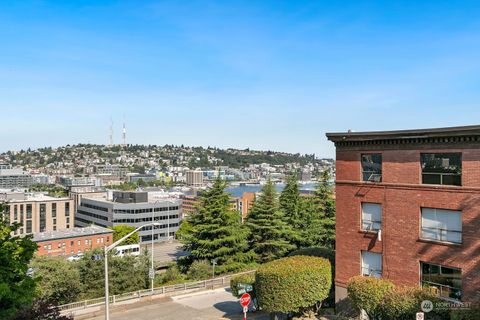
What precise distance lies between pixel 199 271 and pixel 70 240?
5756 cm

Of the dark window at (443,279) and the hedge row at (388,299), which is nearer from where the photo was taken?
the hedge row at (388,299)

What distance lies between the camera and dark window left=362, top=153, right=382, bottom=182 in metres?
21.8

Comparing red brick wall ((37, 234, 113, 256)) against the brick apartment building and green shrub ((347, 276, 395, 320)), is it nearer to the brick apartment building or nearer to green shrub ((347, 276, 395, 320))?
the brick apartment building

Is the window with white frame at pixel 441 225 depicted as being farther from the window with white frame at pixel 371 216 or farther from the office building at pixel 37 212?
the office building at pixel 37 212

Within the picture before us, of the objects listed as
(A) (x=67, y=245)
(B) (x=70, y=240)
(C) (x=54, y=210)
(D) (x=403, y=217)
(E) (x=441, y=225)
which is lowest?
(A) (x=67, y=245)

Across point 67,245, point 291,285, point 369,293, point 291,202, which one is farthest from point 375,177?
point 67,245

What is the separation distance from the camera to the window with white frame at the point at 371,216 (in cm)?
2170

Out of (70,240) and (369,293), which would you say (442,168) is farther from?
(70,240)

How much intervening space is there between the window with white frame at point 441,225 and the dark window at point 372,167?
298cm

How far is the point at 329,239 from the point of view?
48281mm

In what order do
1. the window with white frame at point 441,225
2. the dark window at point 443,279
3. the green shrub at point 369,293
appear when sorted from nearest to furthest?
the dark window at point 443,279, the window with white frame at point 441,225, the green shrub at point 369,293

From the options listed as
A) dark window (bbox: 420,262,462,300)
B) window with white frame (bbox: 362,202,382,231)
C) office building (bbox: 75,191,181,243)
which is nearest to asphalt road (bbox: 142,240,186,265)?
office building (bbox: 75,191,181,243)

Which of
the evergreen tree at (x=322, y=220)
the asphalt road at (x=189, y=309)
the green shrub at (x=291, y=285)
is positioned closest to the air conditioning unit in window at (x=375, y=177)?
the green shrub at (x=291, y=285)

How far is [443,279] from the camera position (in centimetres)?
1909
